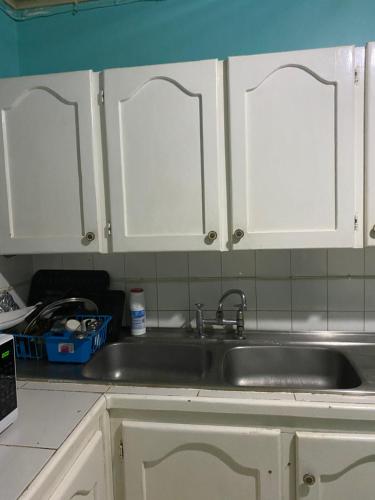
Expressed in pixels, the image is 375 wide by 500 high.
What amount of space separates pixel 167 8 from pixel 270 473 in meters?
1.88

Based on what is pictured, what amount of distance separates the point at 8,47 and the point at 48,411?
62.6 inches

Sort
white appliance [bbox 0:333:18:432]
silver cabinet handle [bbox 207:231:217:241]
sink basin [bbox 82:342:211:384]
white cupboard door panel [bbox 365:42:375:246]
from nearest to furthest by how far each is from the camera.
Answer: white appliance [bbox 0:333:18:432] < white cupboard door panel [bbox 365:42:375:246] < silver cabinet handle [bbox 207:231:217:241] < sink basin [bbox 82:342:211:384]

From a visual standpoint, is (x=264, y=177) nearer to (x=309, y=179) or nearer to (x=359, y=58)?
(x=309, y=179)

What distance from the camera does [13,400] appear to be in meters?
0.97

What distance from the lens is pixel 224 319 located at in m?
1.66

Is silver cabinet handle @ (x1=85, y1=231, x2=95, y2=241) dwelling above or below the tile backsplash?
above

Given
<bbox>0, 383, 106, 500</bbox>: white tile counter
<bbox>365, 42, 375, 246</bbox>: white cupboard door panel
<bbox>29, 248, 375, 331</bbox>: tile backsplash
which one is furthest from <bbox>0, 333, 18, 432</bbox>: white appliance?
<bbox>365, 42, 375, 246</bbox>: white cupboard door panel

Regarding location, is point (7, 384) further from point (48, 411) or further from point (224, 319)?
point (224, 319)

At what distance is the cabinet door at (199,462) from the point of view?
1.10 meters

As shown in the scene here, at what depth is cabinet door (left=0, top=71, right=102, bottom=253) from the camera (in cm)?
137

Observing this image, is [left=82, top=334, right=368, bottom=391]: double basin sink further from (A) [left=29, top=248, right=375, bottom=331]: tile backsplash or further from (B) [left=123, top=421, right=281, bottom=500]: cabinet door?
(B) [left=123, top=421, right=281, bottom=500]: cabinet door

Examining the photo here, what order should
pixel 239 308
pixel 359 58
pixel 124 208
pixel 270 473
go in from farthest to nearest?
pixel 239 308, pixel 124 208, pixel 359 58, pixel 270 473

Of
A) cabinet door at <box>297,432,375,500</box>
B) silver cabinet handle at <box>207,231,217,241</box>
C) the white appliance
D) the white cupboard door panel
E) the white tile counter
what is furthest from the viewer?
silver cabinet handle at <box>207,231,217,241</box>

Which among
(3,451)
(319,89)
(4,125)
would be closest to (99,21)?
(4,125)
